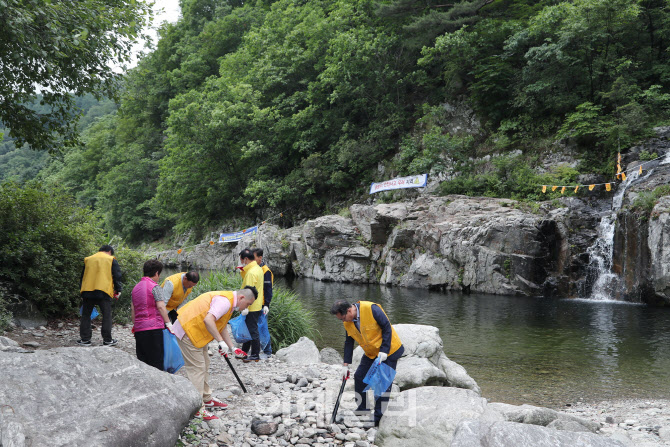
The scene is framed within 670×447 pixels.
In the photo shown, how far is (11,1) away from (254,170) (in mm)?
30822

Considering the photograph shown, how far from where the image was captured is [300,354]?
850cm

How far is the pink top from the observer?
17.5 feet

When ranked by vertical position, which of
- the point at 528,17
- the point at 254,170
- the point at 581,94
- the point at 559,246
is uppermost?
the point at 528,17

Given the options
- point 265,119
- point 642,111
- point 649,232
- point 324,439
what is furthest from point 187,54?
point 324,439

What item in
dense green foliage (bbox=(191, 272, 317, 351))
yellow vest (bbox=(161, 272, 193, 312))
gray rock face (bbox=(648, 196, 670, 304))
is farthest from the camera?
gray rock face (bbox=(648, 196, 670, 304))

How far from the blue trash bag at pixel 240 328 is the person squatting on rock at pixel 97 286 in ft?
6.83

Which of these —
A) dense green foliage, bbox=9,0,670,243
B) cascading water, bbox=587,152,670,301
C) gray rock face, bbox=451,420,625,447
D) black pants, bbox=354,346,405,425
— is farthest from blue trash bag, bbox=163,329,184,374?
cascading water, bbox=587,152,670,301

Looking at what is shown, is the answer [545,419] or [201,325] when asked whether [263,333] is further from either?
[545,419]

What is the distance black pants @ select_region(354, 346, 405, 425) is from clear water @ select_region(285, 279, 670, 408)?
2.96 metres

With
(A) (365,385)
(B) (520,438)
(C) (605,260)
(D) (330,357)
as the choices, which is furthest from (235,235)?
(B) (520,438)

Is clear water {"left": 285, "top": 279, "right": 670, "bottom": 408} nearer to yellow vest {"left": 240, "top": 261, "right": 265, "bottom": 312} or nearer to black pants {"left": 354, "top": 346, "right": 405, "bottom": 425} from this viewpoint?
black pants {"left": 354, "top": 346, "right": 405, "bottom": 425}

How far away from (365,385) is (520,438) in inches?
92.6

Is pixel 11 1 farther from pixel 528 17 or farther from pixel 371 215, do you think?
pixel 528 17

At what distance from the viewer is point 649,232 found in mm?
16641
